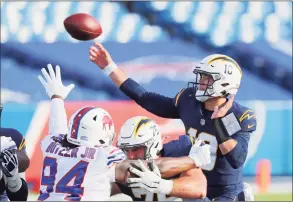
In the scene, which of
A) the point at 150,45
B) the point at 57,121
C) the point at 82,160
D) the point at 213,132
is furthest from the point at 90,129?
the point at 150,45

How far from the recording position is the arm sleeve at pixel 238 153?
5703 millimetres

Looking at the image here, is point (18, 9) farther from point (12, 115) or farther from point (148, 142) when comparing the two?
point (148, 142)

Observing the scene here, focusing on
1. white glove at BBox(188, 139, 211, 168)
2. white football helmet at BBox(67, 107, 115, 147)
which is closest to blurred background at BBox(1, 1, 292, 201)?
white football helmet at BBox(67, 107, 115, 147)

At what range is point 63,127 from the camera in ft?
18.6

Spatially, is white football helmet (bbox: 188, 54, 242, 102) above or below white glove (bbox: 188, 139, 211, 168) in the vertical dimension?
above

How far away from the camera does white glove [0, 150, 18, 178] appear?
16.8ft

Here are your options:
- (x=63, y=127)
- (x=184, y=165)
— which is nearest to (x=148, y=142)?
(x=184, y=165)

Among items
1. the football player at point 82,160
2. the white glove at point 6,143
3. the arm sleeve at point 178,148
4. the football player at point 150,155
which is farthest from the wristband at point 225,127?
the white glove at point 6,143

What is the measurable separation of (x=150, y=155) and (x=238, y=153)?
2.85 ft

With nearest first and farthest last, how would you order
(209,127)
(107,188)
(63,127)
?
(107,188), (63,127), (209,127)

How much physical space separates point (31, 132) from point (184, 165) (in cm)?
745

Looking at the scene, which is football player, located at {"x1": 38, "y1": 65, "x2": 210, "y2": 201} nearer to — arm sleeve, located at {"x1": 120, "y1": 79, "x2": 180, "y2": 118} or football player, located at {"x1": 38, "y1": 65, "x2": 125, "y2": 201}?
football player, located at {"x1": 38, "y1": 65, "x2": 125, "y2": 201}

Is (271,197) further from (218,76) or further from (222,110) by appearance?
(222,110)

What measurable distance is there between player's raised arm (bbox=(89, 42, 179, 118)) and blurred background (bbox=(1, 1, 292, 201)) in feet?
24.1
